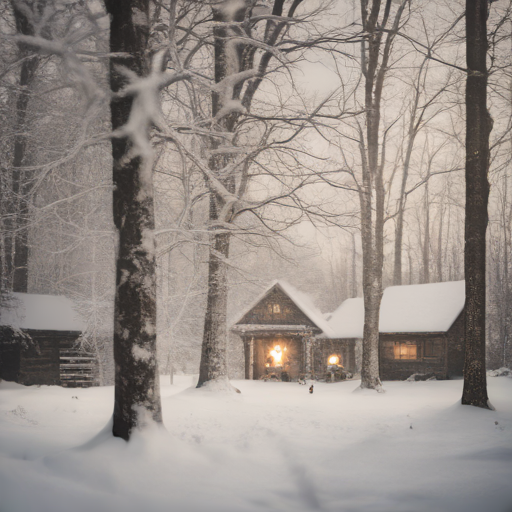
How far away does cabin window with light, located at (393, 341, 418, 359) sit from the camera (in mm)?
27750

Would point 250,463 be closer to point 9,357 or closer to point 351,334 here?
point 9,357

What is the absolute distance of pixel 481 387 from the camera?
37.7 ft

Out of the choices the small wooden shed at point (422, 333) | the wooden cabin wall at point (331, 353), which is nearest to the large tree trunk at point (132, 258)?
the small wooden shed at point (422, 333)

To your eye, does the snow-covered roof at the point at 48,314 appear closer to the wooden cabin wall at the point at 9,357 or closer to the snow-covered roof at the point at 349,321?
the wooden cabin wall at the point at 9,357

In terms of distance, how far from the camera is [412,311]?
94.8 feet

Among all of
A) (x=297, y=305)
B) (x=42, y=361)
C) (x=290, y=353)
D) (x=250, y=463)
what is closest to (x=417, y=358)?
(x=297, y=305)

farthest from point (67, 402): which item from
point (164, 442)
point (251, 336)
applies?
point (251, 336)

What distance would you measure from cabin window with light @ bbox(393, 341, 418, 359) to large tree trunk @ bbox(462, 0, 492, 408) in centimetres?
1653

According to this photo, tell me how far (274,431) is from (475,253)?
6422mm

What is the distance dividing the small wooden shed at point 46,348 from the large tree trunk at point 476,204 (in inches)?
617

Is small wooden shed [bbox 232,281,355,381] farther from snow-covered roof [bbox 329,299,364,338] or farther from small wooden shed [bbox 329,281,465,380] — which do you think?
small wooden shed [bbox 329,281,465,380]

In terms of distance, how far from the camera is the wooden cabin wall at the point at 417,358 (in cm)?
2669

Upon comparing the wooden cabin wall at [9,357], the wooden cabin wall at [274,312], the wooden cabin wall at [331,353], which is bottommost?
the wooden cabin wall at [331,353]

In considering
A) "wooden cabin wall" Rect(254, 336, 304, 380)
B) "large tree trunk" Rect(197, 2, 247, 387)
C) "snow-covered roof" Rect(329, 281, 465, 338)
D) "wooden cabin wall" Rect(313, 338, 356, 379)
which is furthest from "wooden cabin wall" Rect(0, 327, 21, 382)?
"snow-covered roof" Rect(329, 281, 465, 338)
